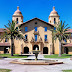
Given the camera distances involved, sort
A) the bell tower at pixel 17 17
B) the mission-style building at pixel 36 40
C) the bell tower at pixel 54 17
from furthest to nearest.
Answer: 1. the bell tower at pixel 17 17
2. the bell tower at pixel 54 17
3. the mission-style building at pixel 36 40

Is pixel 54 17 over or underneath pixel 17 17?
underneath

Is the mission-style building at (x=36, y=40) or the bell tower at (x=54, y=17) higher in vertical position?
the bell tower at (x=54, y=17)

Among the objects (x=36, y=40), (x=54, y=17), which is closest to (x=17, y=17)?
(x=36, y=40)

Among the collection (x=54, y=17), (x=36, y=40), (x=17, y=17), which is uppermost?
(x=17, y=17)

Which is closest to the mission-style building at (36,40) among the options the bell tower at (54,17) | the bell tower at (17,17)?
the bell tower at (54,17)

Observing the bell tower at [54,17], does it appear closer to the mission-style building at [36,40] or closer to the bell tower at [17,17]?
the mission-style building at [36,40]

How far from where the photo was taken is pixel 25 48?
155 ft

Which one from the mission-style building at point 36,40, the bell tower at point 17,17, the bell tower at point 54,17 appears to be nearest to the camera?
the mission-style building at point 36,40

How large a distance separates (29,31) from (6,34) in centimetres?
1306

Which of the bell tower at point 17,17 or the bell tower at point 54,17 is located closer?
the bell tower at point 54,17

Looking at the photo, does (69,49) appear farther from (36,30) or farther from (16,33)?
(16,33)

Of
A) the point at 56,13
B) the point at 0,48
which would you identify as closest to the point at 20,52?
the point at 0,48

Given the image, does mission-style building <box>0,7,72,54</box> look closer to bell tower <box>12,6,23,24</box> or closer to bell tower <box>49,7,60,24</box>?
bell tower <box>49,7,60,24</box>

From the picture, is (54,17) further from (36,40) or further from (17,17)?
(17,17)
